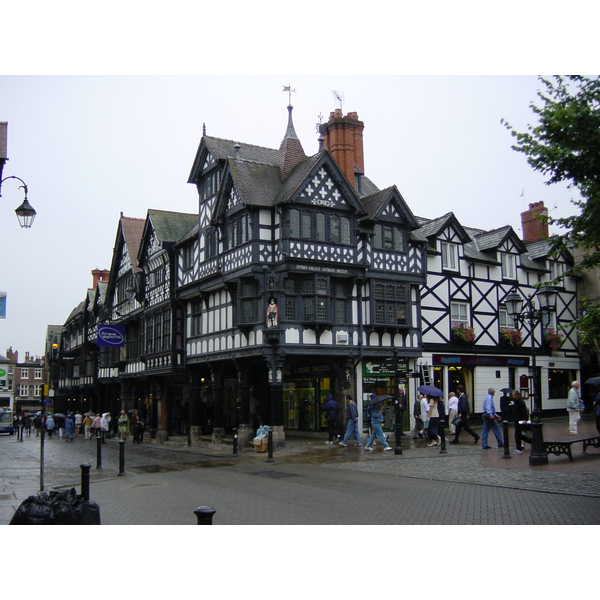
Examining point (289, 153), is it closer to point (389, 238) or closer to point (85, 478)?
point (389, 238)

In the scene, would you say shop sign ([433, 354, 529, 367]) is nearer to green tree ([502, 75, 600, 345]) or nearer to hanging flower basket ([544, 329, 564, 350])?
hanging flower basket ([544, 329, 564, 350])

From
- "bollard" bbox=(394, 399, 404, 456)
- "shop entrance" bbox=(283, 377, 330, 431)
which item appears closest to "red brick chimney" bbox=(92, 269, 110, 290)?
"shop entrance" bbox=(283, 377, 330, 431)

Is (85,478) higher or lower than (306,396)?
lower

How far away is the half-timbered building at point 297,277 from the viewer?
84.4 ft

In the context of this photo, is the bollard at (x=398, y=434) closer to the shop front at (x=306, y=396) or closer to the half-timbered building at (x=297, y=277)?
the half-timbered building at (x=297, y=277)

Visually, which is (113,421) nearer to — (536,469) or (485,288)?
(485,288)

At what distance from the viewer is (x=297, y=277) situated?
26094mm

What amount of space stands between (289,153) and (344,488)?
17.4m

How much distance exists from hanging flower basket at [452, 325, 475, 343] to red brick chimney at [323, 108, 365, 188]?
8.67 metres

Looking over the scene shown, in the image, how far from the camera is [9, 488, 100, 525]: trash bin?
8133 millimetres

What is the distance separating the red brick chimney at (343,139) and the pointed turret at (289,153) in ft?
6.26

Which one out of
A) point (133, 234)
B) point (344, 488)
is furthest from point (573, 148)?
point (133, 234)

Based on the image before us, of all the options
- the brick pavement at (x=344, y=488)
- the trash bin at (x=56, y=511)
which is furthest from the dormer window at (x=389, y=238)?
the trash bin at (x=56, y=511)

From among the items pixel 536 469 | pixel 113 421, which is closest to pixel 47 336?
pixel 113 421
